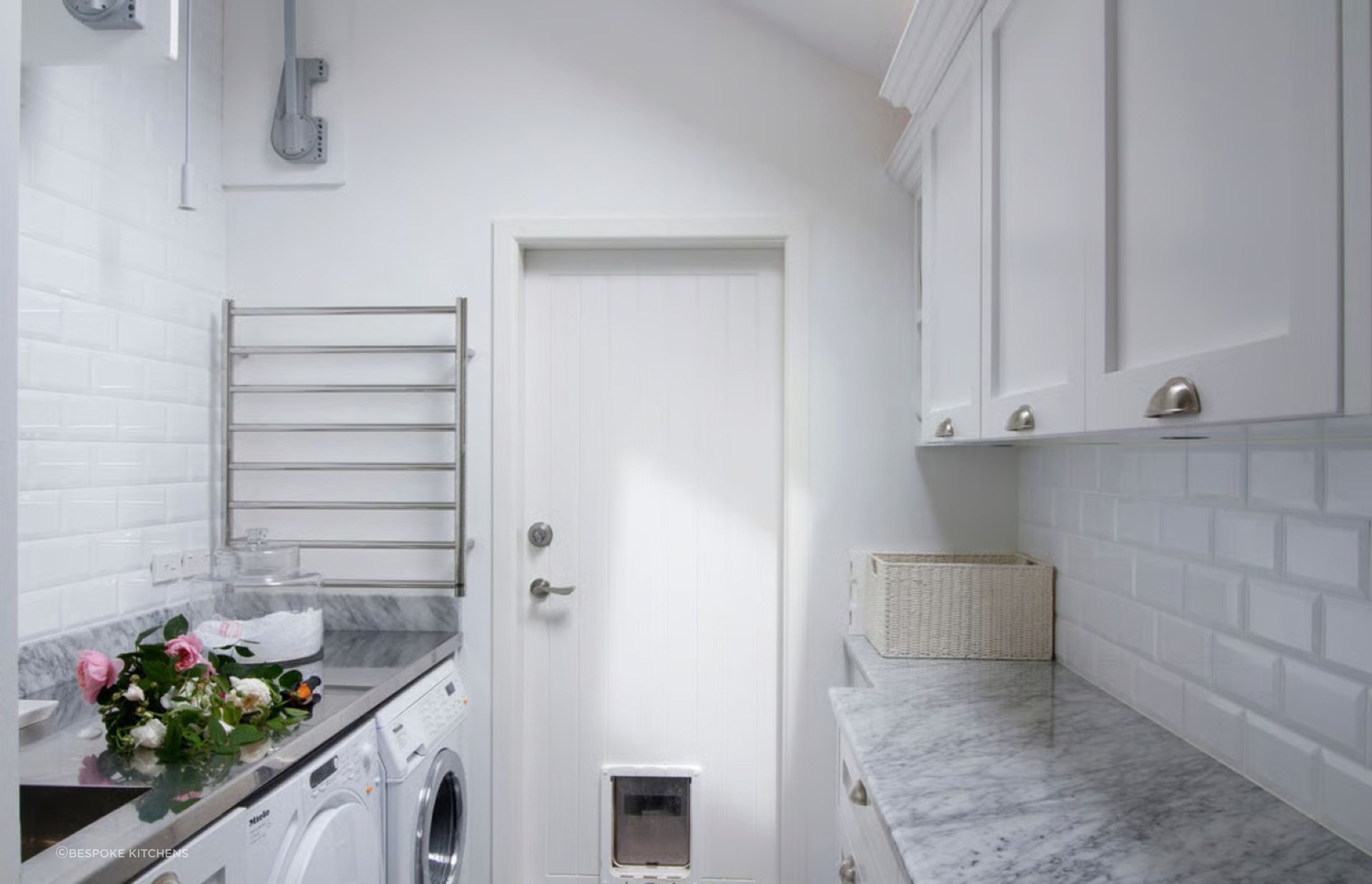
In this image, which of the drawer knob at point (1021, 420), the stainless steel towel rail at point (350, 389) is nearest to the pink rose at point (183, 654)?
the stainless steel towel rail at point (350, 389)

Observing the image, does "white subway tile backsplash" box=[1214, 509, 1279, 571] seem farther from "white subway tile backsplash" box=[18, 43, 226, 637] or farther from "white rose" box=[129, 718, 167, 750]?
"white subway tile backsplash" box=[18, 43, 226, 637]

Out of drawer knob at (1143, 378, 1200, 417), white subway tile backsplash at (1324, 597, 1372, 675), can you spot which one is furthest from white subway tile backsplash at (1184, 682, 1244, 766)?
drawer knob at (1143, 378, 1200, 417)

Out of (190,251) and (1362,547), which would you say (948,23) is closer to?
(1362,547)

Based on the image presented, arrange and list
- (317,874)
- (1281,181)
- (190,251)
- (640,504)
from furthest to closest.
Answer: (640,504) < (190,251) < (317,874) < (1281,181)

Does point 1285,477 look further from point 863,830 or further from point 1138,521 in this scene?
point 863,830

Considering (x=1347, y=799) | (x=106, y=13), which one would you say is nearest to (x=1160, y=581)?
(x=1347, y=799)

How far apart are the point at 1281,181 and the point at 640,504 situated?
1.80 metres

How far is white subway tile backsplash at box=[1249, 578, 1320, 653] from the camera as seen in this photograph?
1039 millimetres

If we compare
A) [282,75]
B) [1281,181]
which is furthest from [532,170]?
[1281,181]

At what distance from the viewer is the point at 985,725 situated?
1.42 metres

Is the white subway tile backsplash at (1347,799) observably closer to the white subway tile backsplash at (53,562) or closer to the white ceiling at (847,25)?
the white ceiling at (847,25)

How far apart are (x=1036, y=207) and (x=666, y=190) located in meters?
1.23

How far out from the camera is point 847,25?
6.48ft

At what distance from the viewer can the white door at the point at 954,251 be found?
1.46 metres
